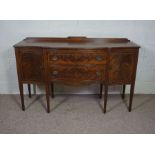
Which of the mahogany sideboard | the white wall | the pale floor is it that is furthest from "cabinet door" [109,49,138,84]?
the white wall

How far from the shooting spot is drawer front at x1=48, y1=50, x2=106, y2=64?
2002 mm

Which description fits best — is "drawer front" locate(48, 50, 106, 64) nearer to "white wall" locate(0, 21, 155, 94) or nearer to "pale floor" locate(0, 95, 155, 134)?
"white wall" locate(0, 21, 155, 94)

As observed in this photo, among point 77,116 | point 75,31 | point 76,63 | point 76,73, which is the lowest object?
point 77,116

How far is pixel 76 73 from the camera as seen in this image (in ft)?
6.90

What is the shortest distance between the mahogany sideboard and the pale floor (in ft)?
1.50

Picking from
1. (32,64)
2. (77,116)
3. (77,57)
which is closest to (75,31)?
(77,57)

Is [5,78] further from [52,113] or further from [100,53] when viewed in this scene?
[100,53]

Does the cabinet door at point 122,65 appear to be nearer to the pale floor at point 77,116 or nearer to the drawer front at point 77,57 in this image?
the drawer front at point 77,57

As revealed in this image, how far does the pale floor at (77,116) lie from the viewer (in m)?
2.04

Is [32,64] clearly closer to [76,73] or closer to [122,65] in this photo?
[76,73]

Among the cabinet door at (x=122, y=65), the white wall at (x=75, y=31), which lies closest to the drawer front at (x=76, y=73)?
the cabinet door at (x=122, y=65)

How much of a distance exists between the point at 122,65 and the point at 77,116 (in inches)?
33.9
